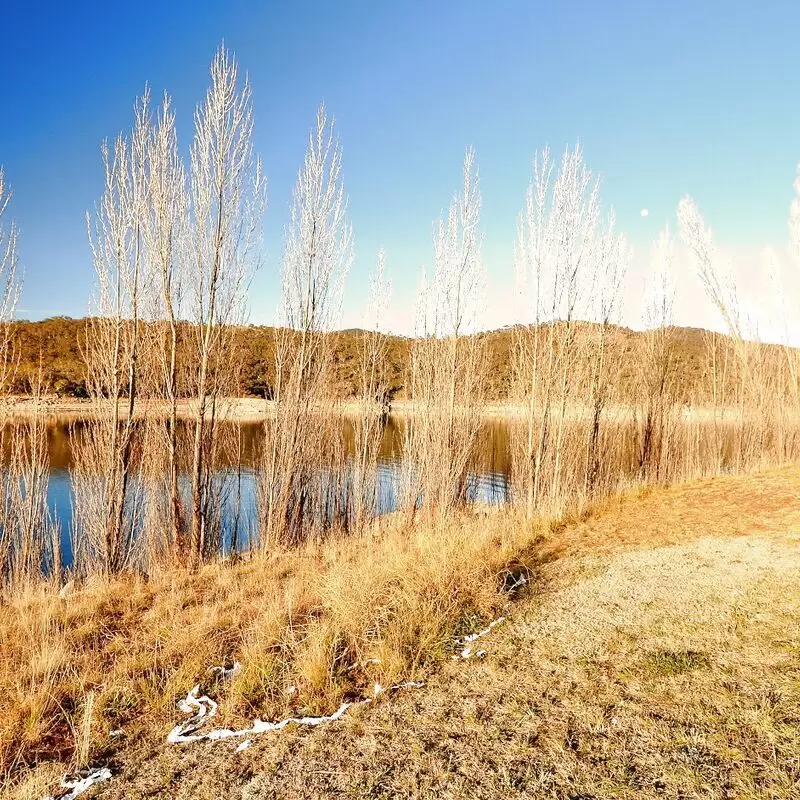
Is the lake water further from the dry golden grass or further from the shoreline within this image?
the dry golden grass

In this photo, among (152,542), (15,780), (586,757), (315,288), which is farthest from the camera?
(315,288)

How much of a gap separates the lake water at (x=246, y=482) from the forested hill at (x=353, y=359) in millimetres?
1606

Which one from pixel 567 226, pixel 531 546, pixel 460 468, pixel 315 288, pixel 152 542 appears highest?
pixel 567 226

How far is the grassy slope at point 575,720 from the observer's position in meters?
2.34

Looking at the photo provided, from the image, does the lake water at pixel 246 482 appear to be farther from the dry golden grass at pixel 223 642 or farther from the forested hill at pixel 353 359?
the dry golden grass at pixel 223 642

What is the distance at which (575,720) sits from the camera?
277 cm

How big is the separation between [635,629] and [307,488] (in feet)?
20.6

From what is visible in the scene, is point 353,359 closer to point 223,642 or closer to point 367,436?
point 367,436

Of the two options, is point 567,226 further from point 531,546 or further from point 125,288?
point 125,288

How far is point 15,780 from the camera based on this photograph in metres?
2.64

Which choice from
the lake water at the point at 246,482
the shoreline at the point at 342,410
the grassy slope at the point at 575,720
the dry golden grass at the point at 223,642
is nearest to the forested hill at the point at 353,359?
the shoreline at the point at 342,410

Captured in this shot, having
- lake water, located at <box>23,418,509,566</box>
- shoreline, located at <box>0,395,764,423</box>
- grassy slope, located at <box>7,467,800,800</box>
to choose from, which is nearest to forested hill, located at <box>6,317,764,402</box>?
→ shoreline, located at <box>0,395,764,423</box>

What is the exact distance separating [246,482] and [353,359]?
12711 mm

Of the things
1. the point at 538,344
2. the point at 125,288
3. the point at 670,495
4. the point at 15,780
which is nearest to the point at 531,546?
the point at 538,344
